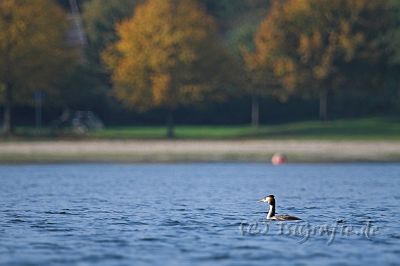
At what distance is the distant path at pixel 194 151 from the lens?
63500 mm

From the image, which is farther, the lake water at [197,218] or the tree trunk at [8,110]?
the tree trunk at [8,110]

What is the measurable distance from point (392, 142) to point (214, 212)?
3572cm

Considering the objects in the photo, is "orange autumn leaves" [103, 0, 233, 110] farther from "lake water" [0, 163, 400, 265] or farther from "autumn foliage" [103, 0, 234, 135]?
"lake water" [0, 163, 400, 265]

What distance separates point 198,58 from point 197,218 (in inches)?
1755

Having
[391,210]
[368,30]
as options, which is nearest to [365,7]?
[368,30]

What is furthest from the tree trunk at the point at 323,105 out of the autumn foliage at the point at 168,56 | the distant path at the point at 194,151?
the distant path at the point at 194,151

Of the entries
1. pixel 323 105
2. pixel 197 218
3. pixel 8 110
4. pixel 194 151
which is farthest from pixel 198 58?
pixel 197 218

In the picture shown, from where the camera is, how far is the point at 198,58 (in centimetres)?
7681

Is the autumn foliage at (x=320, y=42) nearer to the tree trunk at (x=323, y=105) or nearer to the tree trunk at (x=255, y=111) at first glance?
the tree trunk at (x=323, y=105)

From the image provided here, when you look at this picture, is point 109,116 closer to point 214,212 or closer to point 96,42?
point 96,42

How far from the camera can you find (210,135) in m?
75.2

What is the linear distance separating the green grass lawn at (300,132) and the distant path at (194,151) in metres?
3.21

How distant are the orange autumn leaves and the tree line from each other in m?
0.07

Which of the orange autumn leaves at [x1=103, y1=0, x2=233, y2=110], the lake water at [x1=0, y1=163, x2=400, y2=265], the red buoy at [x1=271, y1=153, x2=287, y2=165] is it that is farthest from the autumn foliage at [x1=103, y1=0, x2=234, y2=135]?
the lake water at [x1=0, y1=163, x2=400, y2=265]
